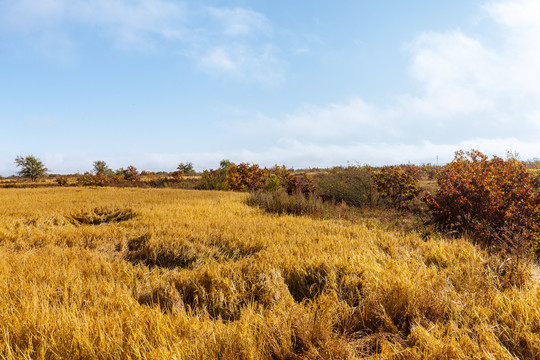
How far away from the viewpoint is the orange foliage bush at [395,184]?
12.0 meters

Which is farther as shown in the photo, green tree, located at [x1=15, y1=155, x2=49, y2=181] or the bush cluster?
green tree, located at [x1=15, y1=155, x2=49, y2=181]

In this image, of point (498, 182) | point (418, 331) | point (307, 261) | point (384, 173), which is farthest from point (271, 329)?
point (384, 173)

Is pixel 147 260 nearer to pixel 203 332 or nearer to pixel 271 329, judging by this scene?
pixel 203 332

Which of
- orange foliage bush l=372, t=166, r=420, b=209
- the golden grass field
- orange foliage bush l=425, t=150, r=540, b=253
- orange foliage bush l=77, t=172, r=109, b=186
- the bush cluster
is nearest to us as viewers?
the golden grass field

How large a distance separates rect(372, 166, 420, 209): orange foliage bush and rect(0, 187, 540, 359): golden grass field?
26.2 ft

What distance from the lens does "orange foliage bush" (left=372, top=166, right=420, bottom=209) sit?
12.0 metres

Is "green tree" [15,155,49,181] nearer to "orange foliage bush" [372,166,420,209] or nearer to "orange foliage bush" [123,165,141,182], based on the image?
"orange foliage bush" [123,165,141,182]

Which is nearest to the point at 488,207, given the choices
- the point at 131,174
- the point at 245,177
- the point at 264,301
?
the point at 264,301

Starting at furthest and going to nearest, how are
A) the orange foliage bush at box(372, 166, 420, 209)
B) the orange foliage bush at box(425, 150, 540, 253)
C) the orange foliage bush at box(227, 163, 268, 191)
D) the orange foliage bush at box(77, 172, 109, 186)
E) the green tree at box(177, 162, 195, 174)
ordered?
the green tree at box(177, 162, 195, 174) → the orange foliage bush at box(77, 172, 109, 186) → the orange foliage bush at box(227, 163, 268, 191) → the orange foliage bush at box(372, 166, 420, 209) → the orange foliage bush at box(425, 150, 540, 253)

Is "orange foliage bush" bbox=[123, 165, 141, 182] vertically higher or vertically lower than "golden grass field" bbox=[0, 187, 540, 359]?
higher

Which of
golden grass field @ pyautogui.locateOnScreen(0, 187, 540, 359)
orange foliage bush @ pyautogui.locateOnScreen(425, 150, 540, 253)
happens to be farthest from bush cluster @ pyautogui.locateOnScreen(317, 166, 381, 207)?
golden grass field @ pyautogui.locateOnScreen(0, 187, 540, 359)

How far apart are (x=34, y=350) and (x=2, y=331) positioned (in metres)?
0.40

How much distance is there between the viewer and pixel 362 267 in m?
3.21

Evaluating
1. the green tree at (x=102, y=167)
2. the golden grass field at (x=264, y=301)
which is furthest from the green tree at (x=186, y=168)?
the golden grass field at (x=264, y=301)
